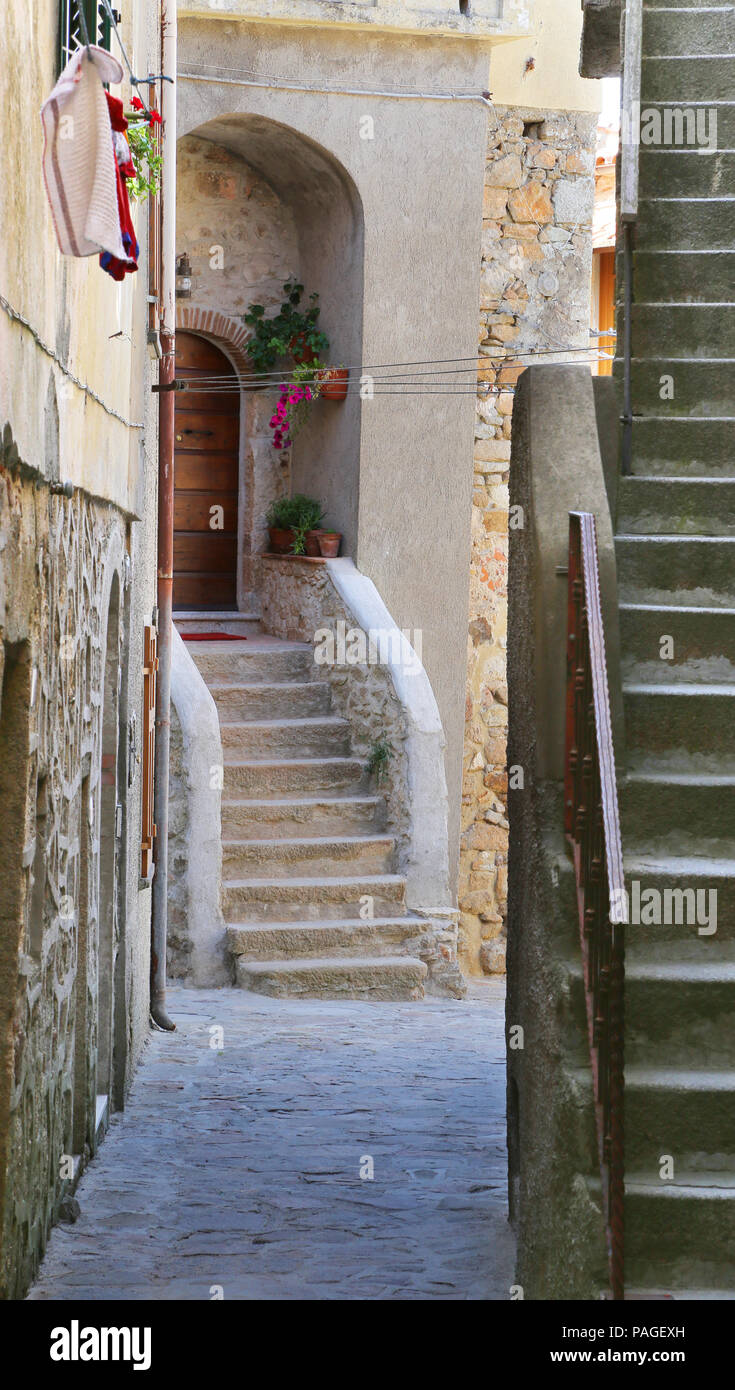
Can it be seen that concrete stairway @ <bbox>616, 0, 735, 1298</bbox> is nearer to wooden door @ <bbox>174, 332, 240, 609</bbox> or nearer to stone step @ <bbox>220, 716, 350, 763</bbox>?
stone step @ <bbox>220, 716, 350, 763</bbox>

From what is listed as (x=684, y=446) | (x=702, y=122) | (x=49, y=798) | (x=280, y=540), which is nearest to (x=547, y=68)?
(x=280, y=540)

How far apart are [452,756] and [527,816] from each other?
851 cm

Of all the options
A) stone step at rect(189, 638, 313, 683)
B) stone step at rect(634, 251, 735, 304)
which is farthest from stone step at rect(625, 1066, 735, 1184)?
stone step at rect(189, 638, 313, 683)

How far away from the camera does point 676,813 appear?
4391 mm

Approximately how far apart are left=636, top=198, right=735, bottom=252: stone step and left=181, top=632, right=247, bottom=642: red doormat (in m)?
7.10

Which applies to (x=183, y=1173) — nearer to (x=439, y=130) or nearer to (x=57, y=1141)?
(x=57, y=1141)

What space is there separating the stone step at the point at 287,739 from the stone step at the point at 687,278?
19.6ft

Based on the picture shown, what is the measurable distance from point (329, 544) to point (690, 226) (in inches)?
263

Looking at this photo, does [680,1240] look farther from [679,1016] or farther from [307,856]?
[307,856]

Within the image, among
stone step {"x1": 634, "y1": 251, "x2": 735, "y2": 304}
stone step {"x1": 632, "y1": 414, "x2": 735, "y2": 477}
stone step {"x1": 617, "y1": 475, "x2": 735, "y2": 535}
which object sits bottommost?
stone step {"x1": 617, "y1": 475, "x2": 735, "y2": 535}

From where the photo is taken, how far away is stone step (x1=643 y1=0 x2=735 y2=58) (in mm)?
6867

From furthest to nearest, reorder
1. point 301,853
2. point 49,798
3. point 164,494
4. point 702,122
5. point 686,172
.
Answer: point 301,853 → point 164,494 → point 702,122 → point 686,172 → point 49,798

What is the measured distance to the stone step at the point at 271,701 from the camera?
38.1ft

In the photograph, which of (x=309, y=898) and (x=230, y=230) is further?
(x=230, y=230)
